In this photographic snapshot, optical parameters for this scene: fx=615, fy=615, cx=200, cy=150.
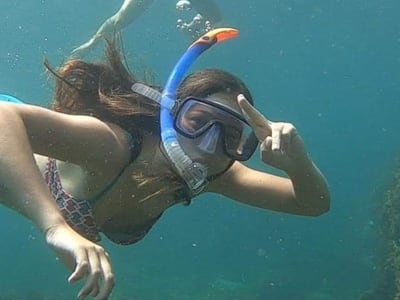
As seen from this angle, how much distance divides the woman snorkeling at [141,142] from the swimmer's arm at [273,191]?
0.05ft

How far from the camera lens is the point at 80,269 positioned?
6.35ft

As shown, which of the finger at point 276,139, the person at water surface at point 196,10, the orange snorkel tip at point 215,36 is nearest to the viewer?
the finger at point 276,139

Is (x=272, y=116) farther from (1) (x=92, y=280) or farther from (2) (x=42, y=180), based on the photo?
(1) (x=92, y=280)

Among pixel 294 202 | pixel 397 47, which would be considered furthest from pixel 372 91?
pixel 294 202

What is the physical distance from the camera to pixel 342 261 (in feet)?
75.4

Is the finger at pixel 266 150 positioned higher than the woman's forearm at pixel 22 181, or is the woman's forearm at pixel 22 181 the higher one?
the woman's forearm at pixel 22 181

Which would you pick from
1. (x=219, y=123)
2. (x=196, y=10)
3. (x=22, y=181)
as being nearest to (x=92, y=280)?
(x=22, y=181)

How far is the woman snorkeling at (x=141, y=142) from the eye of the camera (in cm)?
280

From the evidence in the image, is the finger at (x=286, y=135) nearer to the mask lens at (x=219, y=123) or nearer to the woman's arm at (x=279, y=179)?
the woman's arm at (x=279, y=179)

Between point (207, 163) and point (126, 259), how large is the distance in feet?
78.5

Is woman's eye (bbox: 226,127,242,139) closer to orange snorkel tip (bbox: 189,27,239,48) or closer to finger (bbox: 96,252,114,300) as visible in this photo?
orange snorkel tip (bbox: 189,27,239,48)

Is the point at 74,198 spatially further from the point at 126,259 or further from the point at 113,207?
the point at 126,259

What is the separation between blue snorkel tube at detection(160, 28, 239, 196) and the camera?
3.03 m

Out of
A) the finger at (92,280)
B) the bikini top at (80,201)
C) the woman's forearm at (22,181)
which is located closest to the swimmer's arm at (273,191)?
the bikini top at (80,201)
